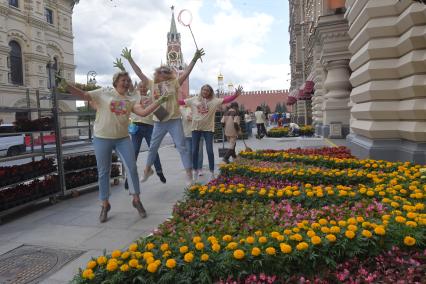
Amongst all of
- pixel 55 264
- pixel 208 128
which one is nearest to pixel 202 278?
pixel 55 264

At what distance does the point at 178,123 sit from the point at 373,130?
12.8 feet

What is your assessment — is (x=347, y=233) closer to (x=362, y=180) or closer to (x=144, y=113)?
(x=362, y=180)

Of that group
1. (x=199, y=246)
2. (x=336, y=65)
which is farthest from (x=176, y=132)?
(x=336, y=65)

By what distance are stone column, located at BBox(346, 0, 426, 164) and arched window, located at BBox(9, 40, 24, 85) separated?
119 feet

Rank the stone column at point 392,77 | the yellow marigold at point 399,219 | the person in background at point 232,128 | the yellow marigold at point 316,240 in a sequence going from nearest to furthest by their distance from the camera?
the yellow marigold at point 316,240 → the yellow marigold at point 399,219 → the stone column at point 392,77 → the person in background at point 232,128

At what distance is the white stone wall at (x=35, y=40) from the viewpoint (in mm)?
33562

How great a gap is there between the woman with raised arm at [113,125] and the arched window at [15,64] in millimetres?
35747

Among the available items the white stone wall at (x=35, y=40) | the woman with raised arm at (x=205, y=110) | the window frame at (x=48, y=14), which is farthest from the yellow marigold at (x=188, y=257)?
the window frame at (x=48, y=14)

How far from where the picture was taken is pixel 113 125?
476cm

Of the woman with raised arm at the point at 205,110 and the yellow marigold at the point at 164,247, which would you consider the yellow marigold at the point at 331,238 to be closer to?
the yellow marigold at the point at 164,247

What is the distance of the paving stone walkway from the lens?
3.95m

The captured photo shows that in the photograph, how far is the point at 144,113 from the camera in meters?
4.86

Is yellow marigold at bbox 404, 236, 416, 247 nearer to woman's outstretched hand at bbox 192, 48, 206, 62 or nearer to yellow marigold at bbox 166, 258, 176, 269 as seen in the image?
yellow marigold at bbox 166, 258, 176, 269

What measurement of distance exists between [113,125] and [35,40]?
126 feet
